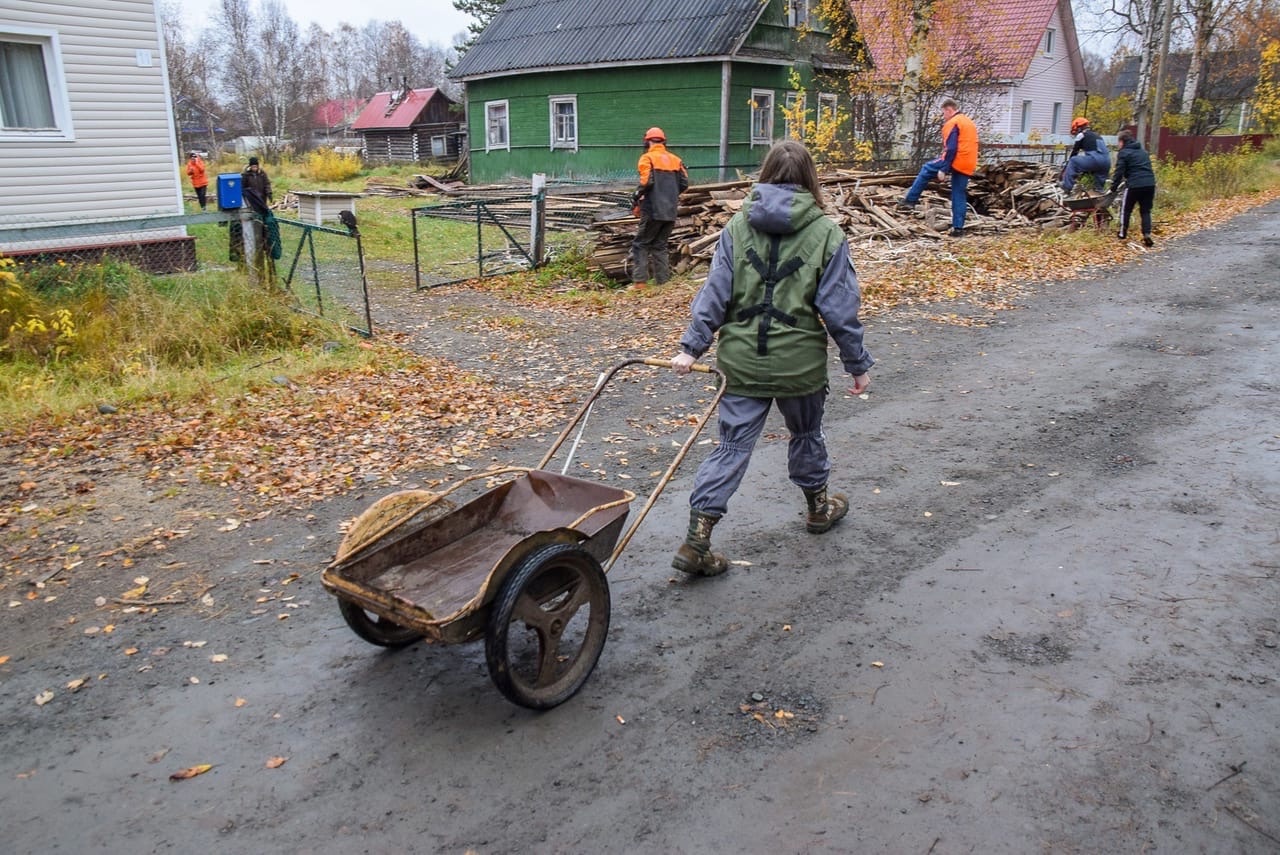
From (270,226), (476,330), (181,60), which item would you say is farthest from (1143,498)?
(181,60)

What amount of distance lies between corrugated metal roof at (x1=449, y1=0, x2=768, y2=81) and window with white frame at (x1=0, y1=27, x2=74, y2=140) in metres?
15.8

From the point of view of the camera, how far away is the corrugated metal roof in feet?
83.3

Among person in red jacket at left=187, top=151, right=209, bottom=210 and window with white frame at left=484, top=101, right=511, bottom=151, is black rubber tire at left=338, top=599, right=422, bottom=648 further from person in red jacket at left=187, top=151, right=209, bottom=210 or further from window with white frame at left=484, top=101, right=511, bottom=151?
window with white frame at left=484, top=101, right=511, bottom=151

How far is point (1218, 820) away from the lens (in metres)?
2.95

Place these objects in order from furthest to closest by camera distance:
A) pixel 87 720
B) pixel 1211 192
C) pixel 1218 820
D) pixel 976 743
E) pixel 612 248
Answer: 1. pixel 1211 192
2. pixel 612 248
3. pixel 87 720
4. pixel 976 743
5. pixel 1218 820

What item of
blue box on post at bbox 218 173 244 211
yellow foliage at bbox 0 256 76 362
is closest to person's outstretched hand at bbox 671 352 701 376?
yellow foliage at bbox 0 256 76 362

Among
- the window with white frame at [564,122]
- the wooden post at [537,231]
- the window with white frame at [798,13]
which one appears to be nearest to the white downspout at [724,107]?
the window with white frame at [798,13]

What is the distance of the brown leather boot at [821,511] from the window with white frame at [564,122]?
82.3 ft

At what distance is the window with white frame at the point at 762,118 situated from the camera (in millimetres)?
26641

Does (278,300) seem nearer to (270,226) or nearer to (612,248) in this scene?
(270,226)

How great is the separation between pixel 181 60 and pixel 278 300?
48245 mm

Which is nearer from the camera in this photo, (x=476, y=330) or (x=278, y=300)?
(x=278, y=300)

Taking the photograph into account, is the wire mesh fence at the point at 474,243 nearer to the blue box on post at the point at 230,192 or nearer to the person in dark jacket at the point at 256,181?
the blue box on post at the point at 230,192

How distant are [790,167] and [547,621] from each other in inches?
92.6
